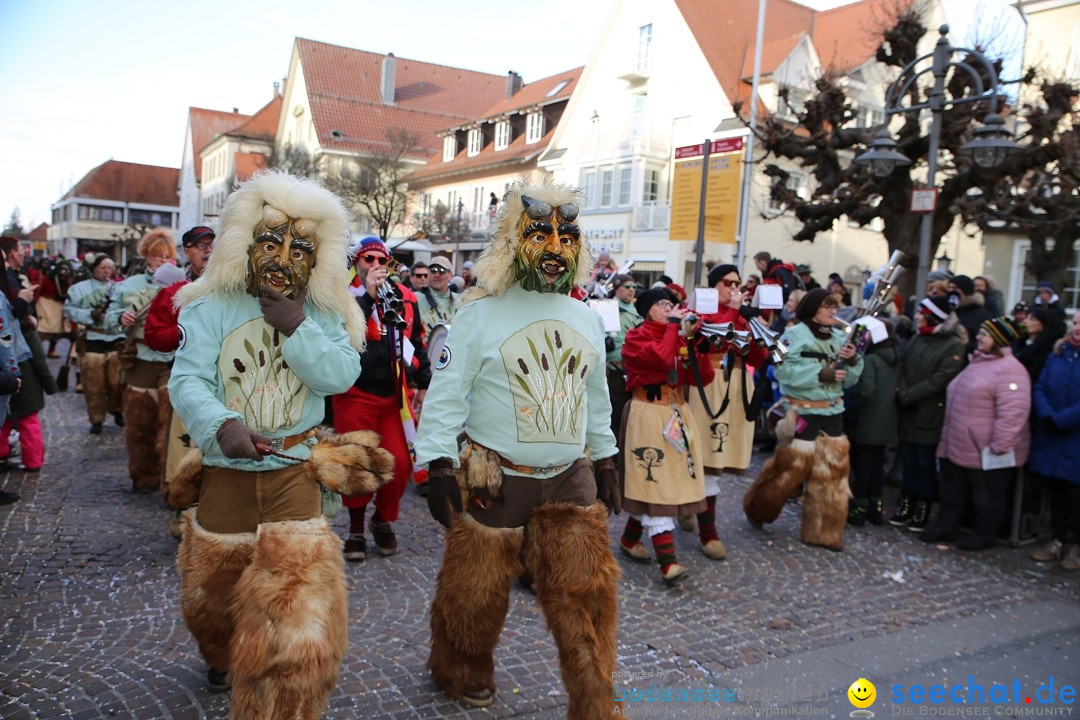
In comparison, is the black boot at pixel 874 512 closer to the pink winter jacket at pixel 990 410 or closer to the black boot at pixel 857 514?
the black boot at pixel 857 514

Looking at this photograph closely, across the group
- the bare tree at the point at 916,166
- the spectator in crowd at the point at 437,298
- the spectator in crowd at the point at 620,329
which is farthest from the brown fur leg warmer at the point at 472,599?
the bare tree at the point at 916,166

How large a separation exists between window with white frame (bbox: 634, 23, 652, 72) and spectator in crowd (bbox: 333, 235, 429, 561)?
2705cm

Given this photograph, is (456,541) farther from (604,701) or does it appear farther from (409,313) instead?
(409,313)

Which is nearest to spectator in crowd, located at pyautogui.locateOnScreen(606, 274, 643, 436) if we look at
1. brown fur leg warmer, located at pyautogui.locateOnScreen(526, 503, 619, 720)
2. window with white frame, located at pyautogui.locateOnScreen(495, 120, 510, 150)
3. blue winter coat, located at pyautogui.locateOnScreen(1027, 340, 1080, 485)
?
blue winter coat, located at pyautogui.locateOnScreen(1027, 340, 1080, 485)

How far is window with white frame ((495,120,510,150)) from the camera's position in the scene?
123 feet

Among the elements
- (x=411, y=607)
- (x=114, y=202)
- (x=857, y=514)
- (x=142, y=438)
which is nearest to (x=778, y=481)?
(x=857, y=514)

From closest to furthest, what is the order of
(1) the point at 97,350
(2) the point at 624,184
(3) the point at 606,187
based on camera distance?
1. (1) the point at 97,350
2. (2) the point at 624,184
3. (3) the point at 606,187

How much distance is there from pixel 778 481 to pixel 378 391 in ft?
10.7

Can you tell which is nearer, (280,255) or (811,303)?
(280,255)

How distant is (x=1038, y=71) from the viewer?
14812 mm

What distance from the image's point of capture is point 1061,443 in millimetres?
6328

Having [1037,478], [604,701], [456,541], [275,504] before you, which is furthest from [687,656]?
[1037,478]

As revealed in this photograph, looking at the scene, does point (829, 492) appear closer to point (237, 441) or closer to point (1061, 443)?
point (1061, 443)

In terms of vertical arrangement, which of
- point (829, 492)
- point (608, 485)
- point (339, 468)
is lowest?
point (829, 492)
